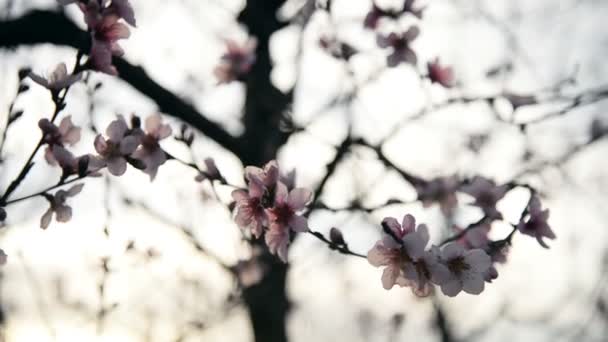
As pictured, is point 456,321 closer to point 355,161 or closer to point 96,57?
point 355,161

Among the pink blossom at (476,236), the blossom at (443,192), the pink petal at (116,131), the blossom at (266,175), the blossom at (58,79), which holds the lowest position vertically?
the blossom at (443,192)

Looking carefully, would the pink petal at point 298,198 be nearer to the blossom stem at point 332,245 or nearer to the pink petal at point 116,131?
the blossom stem at point 332,245

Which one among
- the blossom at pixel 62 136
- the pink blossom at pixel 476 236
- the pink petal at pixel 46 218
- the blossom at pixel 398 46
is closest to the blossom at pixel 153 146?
the blossom at pixel 62 136

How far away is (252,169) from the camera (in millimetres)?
1778

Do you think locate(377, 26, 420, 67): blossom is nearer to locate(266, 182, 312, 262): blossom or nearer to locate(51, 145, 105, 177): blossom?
locate(266, 182, 312, 262): blossom

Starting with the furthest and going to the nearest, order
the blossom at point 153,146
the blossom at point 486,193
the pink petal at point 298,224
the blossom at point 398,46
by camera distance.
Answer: the blossom at point 398,46 → the blossom at point 486,193 → the blossom at point 153,146 → the pink petal at point 298,224

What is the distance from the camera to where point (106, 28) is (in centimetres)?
180

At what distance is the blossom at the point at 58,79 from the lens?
160 centimetres

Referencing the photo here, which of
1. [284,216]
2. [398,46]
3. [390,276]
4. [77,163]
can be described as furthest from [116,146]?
[398,46]

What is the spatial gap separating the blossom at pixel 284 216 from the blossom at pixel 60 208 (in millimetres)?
609

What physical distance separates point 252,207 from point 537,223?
1.05 meters

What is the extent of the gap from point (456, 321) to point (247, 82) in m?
3.20

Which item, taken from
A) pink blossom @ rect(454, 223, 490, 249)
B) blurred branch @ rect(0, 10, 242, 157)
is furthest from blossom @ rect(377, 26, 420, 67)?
pink blossom @ rect(454, 223, 490, 249)

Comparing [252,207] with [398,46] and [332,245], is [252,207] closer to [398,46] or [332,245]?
[332,245]
